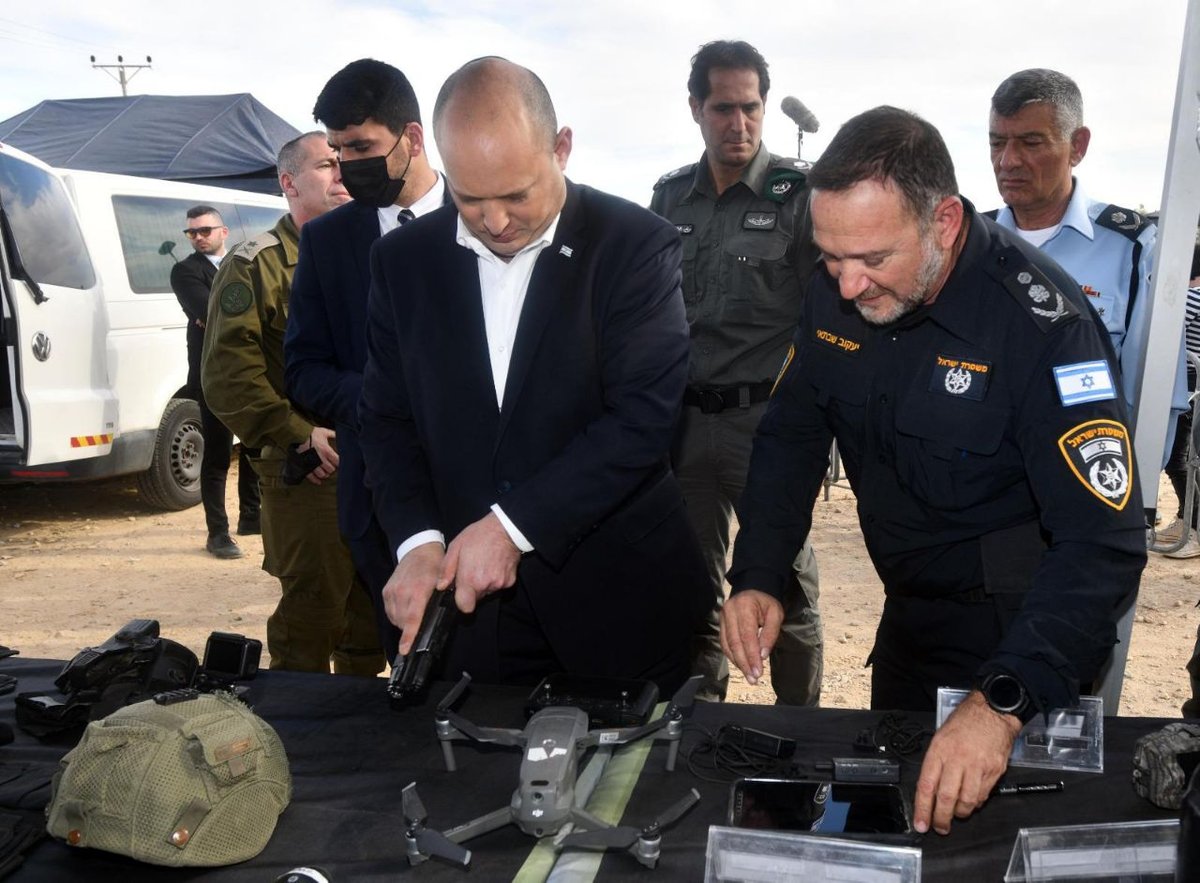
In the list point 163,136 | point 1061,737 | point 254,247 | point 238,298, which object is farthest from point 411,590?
point 163,136

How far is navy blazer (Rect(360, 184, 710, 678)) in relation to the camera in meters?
2.03

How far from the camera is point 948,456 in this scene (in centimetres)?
185

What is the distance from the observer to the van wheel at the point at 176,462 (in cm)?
644

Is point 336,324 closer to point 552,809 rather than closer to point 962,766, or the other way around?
point 552,809

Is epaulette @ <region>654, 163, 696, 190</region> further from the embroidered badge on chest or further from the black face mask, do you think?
the embroidered badge on chest

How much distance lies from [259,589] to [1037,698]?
4661 millimetres

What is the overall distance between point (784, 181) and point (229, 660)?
7.66 ft

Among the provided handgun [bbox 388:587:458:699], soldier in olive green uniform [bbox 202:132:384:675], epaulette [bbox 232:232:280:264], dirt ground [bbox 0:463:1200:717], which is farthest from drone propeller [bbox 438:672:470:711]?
dirt ground [bbox 0:463:1200:717]

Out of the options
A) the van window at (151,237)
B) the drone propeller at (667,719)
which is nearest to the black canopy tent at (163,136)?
the van window at (151,237)

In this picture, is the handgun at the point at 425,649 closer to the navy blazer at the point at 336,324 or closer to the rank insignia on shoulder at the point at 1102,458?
the navy blazer at the point at 336,324

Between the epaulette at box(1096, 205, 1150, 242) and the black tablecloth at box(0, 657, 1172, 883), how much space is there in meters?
1.62

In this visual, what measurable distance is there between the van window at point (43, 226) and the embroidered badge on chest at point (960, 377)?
16.2 ft

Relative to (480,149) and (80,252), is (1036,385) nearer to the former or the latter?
(480,149)

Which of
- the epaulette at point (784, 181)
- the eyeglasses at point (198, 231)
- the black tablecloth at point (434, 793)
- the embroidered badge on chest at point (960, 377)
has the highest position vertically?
the epaulette at point (784, 181)
